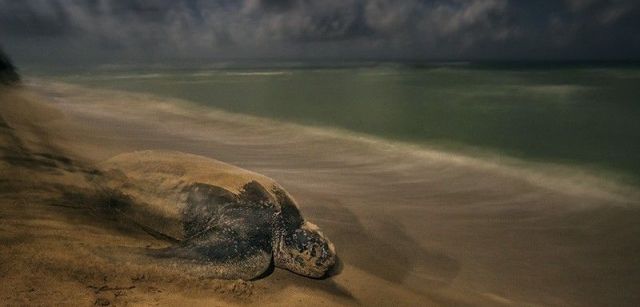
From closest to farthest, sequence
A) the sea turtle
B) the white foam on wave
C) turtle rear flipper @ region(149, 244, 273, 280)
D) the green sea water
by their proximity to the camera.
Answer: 1. turtle rear flipper @ region(149, 244, 273, 280)
2. the sea turtle
3. the white foam on wave
4. the green sea water

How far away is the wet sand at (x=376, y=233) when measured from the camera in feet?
6.89

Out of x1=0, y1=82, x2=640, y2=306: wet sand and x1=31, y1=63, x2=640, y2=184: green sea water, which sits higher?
x1=0, y1=82, x2=640, y2=306: wet sand

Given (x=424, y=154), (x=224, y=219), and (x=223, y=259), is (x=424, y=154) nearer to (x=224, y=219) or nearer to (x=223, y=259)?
(x=224, y=219)

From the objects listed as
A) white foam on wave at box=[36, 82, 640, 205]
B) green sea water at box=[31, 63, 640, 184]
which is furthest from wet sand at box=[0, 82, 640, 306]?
green sea water at box=[31, 63, 640, 184]

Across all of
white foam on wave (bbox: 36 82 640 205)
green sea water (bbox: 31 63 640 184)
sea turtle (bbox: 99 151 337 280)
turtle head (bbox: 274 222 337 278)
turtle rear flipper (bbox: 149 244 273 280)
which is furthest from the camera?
green sea water (bbox: 31 63 640 184)

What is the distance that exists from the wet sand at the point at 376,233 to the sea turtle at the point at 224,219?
122mm

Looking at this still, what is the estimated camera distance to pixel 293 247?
8.69 ft

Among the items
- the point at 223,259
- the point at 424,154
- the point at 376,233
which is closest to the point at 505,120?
the point at 424,154

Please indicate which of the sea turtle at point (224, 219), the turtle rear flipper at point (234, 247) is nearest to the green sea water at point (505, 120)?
the sea turtle at point (224, 219)

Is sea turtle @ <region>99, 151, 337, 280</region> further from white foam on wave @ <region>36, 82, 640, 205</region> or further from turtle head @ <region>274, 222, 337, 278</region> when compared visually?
white foam on wave @ <region>36, 82, 640, 205</region>

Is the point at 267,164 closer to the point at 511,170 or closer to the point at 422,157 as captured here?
the point at 422,157

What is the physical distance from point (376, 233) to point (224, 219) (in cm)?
146

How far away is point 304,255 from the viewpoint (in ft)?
8.66

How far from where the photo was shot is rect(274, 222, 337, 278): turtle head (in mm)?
2637
